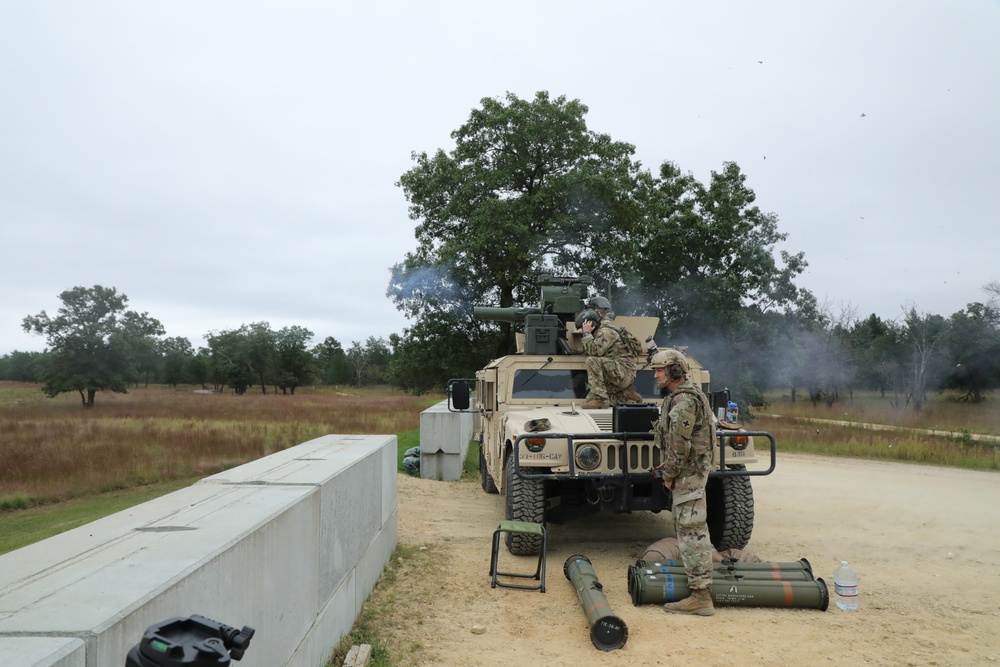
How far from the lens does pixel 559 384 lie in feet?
24.7

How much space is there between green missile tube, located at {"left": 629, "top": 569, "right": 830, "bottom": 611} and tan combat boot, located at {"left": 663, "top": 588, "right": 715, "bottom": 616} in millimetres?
115

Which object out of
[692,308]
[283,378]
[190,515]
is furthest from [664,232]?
[283,378]

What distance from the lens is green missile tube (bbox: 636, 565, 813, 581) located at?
5.06 metres

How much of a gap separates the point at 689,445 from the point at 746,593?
1.03m

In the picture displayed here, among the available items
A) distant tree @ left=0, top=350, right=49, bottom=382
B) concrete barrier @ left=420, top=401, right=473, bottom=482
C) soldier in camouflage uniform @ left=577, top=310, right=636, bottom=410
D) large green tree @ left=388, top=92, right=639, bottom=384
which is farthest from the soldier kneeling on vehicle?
distant tree @ left=0, top=350, right=49, bottom=382

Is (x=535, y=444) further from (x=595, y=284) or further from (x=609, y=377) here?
(x=595, y=284)

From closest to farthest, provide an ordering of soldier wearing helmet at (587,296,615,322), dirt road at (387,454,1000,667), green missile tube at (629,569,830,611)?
dirt road at (387,454,1000,667), green missile tube at (629,569,830,611), soldier wearing helmet at (587,296,615,322)

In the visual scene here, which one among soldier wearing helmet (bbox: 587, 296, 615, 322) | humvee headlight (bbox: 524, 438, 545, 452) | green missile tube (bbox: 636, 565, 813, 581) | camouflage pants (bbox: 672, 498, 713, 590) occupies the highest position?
soldier wearing helmet (bbox: 587, 296, 615, 322)

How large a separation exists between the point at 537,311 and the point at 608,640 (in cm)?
583

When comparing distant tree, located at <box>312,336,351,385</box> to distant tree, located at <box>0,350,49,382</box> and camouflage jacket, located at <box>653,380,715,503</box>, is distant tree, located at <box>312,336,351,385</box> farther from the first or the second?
camouflage jacket, located at <box>653,380,715,503</box>

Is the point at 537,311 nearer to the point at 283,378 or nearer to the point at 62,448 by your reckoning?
the point at 62,448

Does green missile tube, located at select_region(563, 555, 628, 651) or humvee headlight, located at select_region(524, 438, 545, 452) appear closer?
green missile tube, located at select_region(563, 555, 628, 651)

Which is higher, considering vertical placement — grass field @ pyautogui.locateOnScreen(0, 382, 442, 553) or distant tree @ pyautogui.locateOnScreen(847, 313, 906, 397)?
distant tree @ pyautogui.locateOnScreen(847, 313, 906, 397)

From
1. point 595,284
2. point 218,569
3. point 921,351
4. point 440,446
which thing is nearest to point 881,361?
point 921,351
